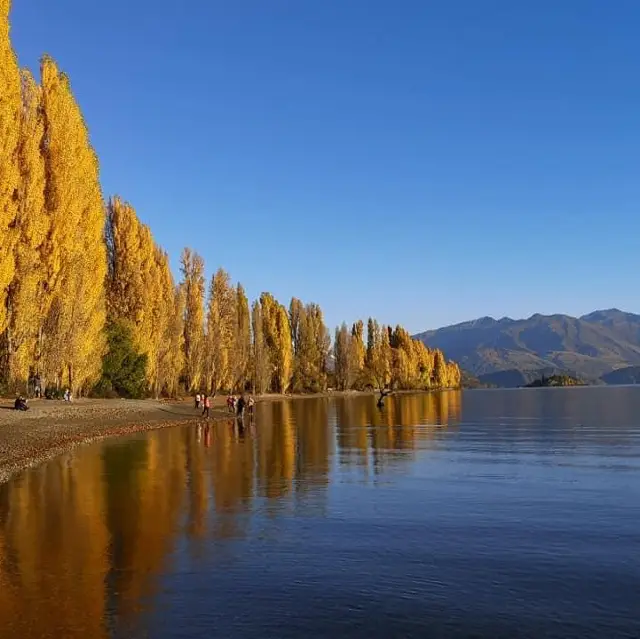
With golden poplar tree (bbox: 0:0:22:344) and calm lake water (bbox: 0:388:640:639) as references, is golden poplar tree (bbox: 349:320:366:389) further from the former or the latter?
calm lake water (bbox: 0:388:640:639)

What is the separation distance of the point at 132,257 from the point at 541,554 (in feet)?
170

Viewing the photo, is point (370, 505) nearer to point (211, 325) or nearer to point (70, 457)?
point (70, 457)

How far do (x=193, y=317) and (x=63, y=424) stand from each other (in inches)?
1533

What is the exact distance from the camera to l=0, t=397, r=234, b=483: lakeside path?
74.2ft

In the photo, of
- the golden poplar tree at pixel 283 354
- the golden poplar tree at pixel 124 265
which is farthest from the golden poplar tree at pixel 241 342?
the golden poplar tree at pixel 124 265

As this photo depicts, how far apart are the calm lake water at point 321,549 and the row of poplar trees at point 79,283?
18.9m

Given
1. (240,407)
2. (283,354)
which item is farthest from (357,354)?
(240,407)

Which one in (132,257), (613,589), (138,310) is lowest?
(613,589)

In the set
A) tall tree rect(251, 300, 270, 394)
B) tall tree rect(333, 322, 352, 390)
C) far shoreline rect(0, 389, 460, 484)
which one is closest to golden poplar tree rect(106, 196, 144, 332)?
far shoreline rect(0, 389, 460, 484)

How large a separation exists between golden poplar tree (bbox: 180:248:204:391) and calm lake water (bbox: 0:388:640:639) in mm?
46271

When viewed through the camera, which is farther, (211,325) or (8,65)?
(211,325)

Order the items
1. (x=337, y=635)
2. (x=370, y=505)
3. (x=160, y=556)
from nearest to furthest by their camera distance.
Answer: (x=337, y=635)
(x=160, y=556)
(x=370, y=505)

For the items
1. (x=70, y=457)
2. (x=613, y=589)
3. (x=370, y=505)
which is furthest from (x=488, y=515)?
(x=70, y=457)

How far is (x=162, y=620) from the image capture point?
25.5ft
